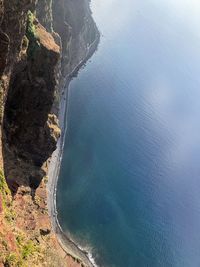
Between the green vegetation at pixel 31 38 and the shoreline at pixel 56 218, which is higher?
the green vegetation at pixel 31 38

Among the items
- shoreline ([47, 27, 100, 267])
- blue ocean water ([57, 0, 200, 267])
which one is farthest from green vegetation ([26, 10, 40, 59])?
blue ocean water ([57, 0, 200, 267])

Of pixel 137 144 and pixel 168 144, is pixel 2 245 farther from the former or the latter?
pixel 168 144

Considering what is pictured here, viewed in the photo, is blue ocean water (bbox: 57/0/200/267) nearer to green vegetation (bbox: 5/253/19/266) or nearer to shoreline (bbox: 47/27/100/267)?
shoreline (bbox: 47/27/100/267)

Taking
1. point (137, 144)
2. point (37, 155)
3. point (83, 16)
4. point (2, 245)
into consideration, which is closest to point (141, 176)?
point (137, 144)

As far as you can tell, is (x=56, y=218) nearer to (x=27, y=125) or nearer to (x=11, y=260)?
(x=27, y=125)

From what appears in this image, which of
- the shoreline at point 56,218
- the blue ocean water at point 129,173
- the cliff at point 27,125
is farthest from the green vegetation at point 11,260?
the blue ocean water at point 129,173

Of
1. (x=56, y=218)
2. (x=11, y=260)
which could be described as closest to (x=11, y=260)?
(x=11, y=260)

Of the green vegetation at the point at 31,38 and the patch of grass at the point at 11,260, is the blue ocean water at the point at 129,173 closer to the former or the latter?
the green vegetation at the point at 31,38

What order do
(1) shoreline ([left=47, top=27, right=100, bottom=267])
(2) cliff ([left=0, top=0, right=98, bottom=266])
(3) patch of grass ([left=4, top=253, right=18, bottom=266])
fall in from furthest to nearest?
(1) shoreline ([left=47, top=27, right=100, bottom=267]) → (2) cliff ([left=0, top=0, right=98, bottom=266]) → (3) patch of grass ([left=4, top=253, right=18, bottom=266])
